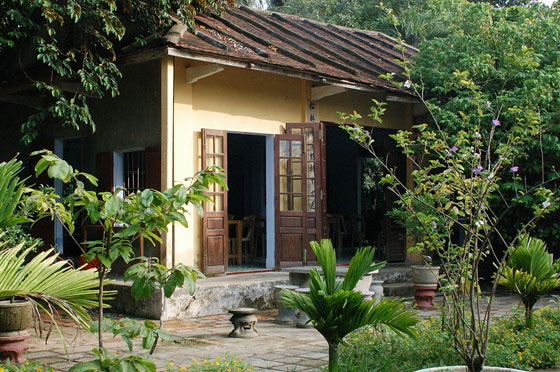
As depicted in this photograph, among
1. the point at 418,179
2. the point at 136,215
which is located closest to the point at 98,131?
the point at 418,179

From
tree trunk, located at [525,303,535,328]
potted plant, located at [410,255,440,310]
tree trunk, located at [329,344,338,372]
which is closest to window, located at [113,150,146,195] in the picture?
potted plant, located at [410,255,440,310]

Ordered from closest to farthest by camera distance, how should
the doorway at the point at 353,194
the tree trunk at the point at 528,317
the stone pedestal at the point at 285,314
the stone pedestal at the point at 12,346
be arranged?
the stone pedestal at the point at 12,346, the tree trunk at the point at 528,317, the stone pedestal at the point at 285,314, the doorway at the point at 353,194

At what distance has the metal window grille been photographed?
9.97 metres

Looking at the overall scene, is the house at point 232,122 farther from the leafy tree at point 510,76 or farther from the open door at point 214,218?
the leafy tree at point 510,76

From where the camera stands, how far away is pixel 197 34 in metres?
9.25

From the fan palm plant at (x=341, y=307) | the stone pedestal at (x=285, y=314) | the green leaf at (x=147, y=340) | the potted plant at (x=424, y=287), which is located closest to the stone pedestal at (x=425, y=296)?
the potted plant at (x=424, y=287)

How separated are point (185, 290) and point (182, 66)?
2994mm

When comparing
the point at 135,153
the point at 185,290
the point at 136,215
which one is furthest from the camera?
the point at 135,153

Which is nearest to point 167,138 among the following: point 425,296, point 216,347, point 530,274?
point 216,347

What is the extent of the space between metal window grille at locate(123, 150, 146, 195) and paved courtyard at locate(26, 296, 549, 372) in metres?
2.52

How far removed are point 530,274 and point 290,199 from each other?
4.58 meters

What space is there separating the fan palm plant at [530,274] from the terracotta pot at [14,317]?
412 centimetres

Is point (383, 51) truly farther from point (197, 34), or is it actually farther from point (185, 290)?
point (185, 290)

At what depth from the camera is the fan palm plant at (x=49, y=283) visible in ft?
11.1
